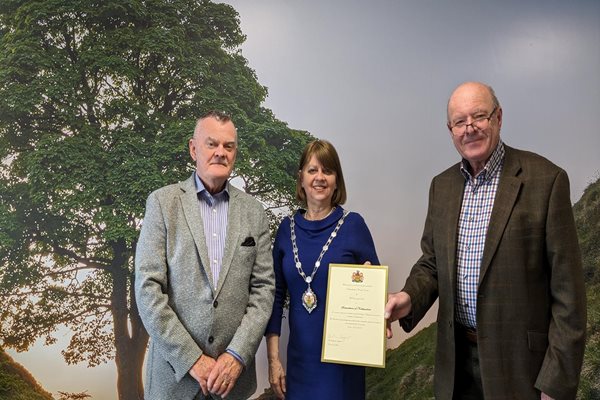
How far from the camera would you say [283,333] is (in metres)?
4.07

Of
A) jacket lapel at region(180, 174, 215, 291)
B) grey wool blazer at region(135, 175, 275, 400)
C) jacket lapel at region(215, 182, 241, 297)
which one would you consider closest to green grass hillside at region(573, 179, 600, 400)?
grey wool blazer at region(135, 175, 275, 400)

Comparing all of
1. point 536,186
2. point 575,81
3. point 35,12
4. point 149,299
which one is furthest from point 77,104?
point 575,81

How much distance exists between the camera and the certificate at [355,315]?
202cm

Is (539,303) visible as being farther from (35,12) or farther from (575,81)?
(35,12)

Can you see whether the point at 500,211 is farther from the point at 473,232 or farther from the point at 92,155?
the point at 92,155

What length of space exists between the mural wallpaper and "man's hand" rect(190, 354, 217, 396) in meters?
2.54

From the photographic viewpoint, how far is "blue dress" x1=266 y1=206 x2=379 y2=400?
2.19m

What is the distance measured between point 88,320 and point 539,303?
12.5ft

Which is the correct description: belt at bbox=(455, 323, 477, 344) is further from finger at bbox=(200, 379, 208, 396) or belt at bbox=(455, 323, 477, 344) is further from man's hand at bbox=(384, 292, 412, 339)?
finger at bbox=(200, 379, 208, 396)

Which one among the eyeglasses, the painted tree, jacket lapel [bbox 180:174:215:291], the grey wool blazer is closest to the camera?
the eyeglasses

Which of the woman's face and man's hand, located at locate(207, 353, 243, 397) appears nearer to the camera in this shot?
man's hand, located at locate(207, 353, 243, 397)

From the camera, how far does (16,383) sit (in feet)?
13.4

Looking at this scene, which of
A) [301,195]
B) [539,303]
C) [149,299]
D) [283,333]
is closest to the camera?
[539,303]

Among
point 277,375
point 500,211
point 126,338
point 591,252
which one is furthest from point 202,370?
point 591,252
